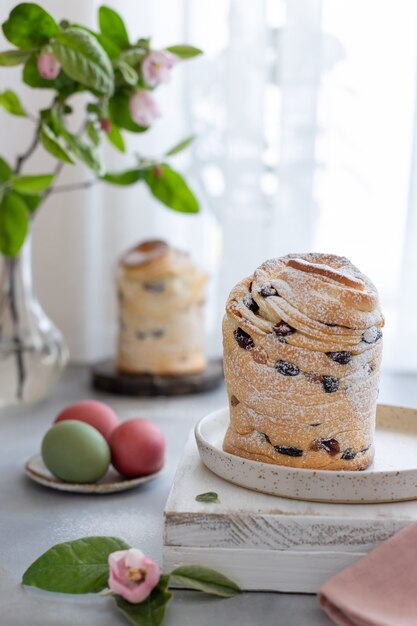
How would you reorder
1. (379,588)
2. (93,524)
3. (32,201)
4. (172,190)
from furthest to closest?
(172,190), (32,201), (93,524), (379,588)

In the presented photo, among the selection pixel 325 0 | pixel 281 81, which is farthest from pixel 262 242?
pixel 325 0

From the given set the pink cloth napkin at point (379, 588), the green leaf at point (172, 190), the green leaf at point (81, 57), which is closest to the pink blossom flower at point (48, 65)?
the green leaf at point (81, 57)

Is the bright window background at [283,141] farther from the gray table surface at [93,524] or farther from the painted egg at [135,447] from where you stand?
the painted egg at [135,447]

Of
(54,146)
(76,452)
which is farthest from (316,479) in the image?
(54,146)

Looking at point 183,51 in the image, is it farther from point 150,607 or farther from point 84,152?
point 150,607

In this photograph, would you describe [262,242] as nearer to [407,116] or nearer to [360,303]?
[407,116]

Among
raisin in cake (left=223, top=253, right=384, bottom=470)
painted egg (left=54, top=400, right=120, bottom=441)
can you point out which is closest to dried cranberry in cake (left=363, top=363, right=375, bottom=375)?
raisin in cake (left=223, top=253, right=384, bottom=470)
